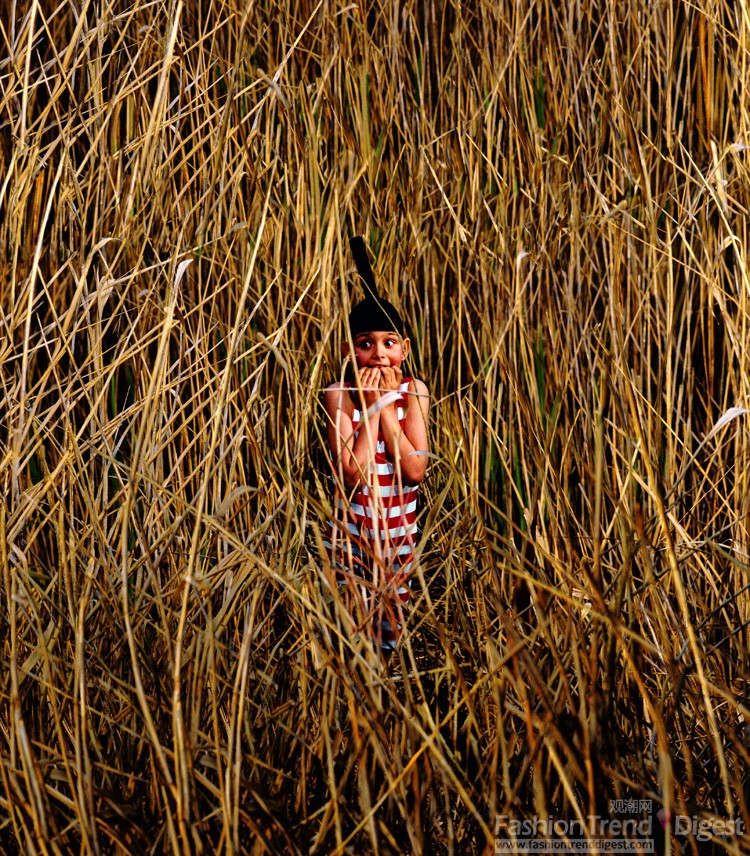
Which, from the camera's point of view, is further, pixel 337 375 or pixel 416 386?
pixel 337 375

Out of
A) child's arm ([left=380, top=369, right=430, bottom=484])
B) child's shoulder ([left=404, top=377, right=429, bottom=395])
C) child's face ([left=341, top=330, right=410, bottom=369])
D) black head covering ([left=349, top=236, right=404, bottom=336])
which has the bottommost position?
Result: child's arm ([left=380, top=369, right=430, bottom=484])

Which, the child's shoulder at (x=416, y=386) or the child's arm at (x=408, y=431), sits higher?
the child's shoulder at (x=416, y=386)

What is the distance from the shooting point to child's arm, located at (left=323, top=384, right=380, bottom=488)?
39.1 inches

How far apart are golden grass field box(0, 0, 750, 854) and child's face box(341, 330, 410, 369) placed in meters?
0.06

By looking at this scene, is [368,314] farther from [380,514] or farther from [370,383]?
[380,514]

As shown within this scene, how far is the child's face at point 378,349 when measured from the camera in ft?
3.31

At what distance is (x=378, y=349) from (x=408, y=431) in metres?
0.10

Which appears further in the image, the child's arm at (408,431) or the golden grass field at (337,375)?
the child's arm at (408,431)

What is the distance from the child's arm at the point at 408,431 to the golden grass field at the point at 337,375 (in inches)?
2.0

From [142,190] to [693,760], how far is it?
105 cm

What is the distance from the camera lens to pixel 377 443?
103cm

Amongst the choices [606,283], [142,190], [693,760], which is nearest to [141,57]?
[142,190]

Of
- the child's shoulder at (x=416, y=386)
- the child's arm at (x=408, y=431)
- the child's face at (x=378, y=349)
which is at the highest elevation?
the child's face at (x=378, y=349)

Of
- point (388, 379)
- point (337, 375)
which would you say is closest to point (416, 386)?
point (388, 379)
